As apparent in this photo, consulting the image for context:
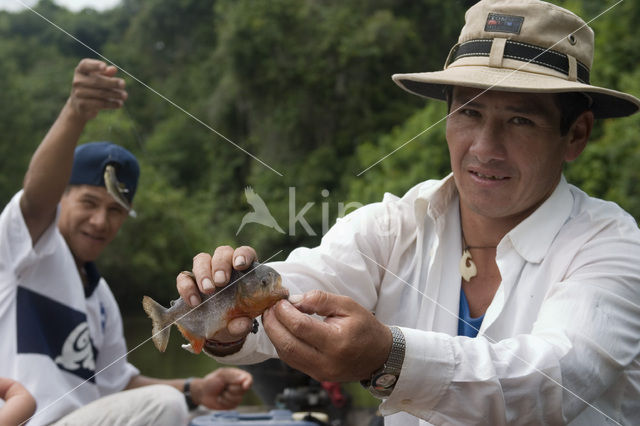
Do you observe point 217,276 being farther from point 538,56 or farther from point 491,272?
point 538,56

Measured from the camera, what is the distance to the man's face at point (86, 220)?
289cm

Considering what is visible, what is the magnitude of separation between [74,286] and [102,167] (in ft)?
1.62

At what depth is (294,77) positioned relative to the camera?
5.41 metres

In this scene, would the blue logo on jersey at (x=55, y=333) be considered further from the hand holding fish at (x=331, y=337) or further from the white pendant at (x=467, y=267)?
the hand holding fish at (x=331, y=337)

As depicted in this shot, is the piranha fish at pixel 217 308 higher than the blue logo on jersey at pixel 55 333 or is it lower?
higher

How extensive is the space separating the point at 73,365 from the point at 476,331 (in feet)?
4.96

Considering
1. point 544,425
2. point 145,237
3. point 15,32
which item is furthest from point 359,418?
point 15,32

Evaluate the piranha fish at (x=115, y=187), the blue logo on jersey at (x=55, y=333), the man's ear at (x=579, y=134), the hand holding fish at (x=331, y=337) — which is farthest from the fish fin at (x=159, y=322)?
the piranha fish at (x=115, y=187)

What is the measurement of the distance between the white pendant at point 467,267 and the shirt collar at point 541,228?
0.37 ft

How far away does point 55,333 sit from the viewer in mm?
2541

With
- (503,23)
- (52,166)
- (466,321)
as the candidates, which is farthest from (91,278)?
(503,23)

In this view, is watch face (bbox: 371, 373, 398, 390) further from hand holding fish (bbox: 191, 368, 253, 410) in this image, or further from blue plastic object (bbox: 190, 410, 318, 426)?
hand holding fish (bbox: 191, 368, 253, 410)

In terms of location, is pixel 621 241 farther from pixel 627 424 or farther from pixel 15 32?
pixel 15 32

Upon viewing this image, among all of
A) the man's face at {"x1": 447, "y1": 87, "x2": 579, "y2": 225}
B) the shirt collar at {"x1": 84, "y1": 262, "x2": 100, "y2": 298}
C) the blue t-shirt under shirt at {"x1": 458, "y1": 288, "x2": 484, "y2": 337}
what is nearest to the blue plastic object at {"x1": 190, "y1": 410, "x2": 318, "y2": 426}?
the shirt collar at {"x1": 84, "y1": 262, "x2": 100, "y2": 298}
